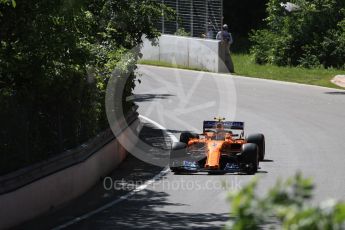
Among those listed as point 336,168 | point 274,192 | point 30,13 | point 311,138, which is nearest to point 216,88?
point 311,138

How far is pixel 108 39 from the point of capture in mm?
19312

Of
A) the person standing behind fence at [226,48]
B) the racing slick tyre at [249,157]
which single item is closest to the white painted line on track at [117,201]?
the racing slick tyre at [249,157]

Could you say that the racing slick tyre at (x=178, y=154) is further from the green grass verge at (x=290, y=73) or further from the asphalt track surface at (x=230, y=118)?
the green grass verge at (x=290, y=73)

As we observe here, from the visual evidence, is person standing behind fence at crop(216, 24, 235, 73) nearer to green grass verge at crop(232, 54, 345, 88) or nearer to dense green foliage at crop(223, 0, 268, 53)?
green grass verge at crop(232, 54, 345, 88)

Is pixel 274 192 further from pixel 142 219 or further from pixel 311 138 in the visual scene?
pixel 311 138

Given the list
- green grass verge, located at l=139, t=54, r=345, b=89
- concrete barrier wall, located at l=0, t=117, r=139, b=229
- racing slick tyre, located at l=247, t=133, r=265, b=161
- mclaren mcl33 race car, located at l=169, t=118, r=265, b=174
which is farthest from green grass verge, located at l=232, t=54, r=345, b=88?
concrete barrier wall, located at l=0, t=117, r=139, b=229

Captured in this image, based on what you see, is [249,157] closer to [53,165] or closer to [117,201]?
[117,201]

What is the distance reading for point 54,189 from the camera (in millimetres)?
12531

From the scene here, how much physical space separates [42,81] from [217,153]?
347 centimetres

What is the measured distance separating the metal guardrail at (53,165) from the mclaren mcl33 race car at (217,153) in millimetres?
1447

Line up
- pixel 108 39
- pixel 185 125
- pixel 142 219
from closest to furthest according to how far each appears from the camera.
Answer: pixel 142 219
pixel 108 39
pixel 185 125

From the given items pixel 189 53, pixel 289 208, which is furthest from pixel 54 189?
pixel 189 53

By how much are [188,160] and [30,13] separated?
4177 mm

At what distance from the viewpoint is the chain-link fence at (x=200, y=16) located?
1532 inches
